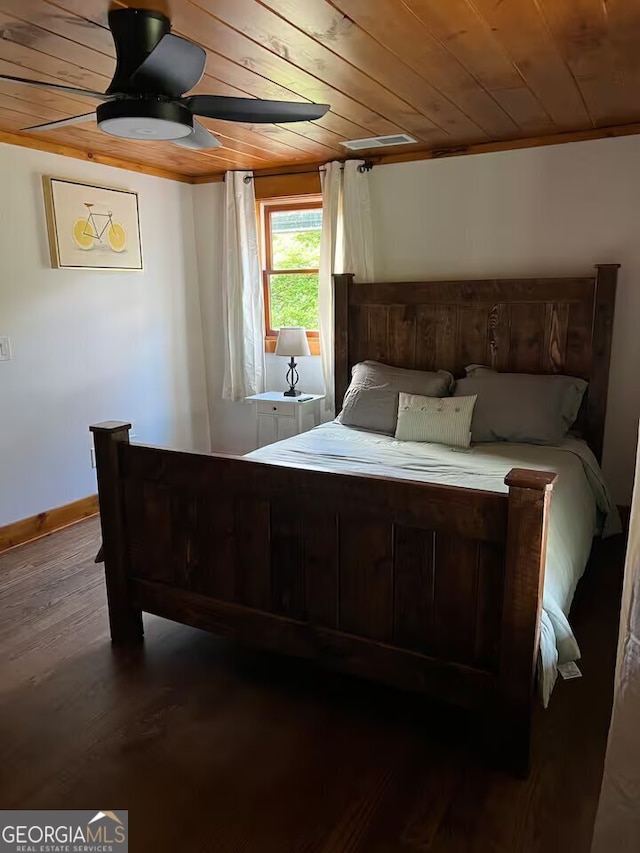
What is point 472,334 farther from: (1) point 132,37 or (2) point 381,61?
(1) point 132,37

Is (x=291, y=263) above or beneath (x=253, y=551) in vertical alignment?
above

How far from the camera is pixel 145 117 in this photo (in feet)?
6.42

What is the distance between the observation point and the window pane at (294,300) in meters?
4.52

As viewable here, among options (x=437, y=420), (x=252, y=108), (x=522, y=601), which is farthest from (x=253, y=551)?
(x=252, y=108)

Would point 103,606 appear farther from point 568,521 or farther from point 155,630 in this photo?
point 568,521

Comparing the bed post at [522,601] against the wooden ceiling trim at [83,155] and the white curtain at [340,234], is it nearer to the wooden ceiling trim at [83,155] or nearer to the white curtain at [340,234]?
the white curtain at [340,234]

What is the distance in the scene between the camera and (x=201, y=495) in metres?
2.21

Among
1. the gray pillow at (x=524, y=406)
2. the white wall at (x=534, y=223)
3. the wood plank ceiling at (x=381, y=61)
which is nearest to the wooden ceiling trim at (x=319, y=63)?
the wood plank ceiling at (x=381, y=61)

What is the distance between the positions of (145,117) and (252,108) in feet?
1.23

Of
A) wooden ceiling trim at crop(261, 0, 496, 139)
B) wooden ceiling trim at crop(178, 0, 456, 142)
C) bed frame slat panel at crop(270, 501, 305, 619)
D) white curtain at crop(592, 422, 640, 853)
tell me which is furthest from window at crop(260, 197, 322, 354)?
white curtain at crop(592, 422, 640, 853)

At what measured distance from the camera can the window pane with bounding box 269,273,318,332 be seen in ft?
14.8

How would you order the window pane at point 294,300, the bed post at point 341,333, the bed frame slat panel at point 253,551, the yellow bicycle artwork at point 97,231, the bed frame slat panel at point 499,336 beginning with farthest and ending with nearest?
the window pane at point 294,300, the bed post at point 341,333, the yellow bicycle artwork at point 97,231, the bed frame slat panel at point 499,336, the bed frame slat panel at point 253,551

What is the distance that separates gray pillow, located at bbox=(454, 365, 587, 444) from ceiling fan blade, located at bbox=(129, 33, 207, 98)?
2065mm

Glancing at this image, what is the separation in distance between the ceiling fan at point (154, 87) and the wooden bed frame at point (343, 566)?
109cm
